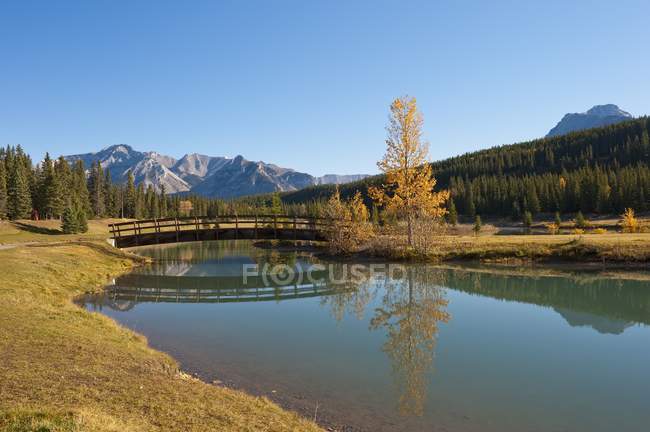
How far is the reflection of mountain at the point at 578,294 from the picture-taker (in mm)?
22734

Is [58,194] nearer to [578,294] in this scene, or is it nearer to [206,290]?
[206,290]

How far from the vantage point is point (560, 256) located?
137 ft

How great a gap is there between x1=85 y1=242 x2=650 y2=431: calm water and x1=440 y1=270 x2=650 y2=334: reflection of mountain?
0.10 m

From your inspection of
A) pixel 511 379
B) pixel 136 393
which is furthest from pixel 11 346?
pixel 511 379

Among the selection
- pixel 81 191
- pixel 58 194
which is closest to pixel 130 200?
pixel 81 191

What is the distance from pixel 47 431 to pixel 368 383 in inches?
355

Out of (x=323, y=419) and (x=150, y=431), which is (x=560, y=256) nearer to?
(x=323, y=419)

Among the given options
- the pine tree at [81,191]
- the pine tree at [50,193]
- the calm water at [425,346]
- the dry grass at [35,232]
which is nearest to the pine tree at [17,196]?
the pine tree at [50,193]

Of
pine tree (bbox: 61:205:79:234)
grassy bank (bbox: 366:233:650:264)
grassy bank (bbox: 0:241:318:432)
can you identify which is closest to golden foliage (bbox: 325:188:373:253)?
Answer: grassy bank (bbox: 366:233:650:264)

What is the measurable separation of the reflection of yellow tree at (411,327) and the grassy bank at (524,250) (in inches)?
381

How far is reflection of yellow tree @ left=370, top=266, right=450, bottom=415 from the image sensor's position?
43.6ft

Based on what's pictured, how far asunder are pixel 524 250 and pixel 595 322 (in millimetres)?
22965

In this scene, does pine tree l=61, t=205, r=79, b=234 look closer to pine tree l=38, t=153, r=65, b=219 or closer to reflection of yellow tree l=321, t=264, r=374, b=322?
pine tree l=38, t=153, r=65, b=219

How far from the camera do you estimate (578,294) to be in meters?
28.6
